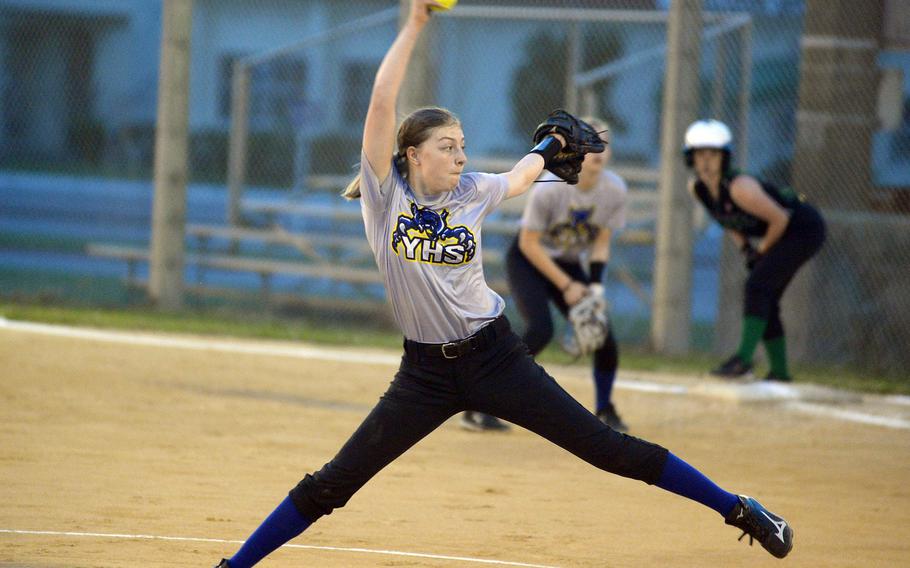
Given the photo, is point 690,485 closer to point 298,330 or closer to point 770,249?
point 770,249

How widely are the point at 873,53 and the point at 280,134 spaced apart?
33.9 feet

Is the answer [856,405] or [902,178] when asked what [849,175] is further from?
[856,405]

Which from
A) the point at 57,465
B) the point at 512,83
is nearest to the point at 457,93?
the point at 512,83

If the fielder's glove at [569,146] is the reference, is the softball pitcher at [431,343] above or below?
below

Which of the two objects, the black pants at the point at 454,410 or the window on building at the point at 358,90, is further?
the window on building at the point at 358,90

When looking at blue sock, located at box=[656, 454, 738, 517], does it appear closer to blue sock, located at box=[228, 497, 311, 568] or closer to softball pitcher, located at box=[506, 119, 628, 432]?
blue sock, located at box=[228, 497, 311, 568]

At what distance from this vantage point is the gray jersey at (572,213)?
7840 mm

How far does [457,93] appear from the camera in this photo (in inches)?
834

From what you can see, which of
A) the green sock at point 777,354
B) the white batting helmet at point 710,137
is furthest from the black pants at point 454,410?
the green sock at point 777,354

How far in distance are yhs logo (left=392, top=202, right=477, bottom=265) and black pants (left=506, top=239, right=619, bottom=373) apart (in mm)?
3366

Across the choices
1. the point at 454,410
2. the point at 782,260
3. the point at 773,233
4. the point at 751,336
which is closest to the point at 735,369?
the point at 751,336

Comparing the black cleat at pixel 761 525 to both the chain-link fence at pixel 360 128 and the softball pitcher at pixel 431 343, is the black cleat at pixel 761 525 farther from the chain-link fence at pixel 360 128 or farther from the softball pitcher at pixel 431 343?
the chain-link fence at pixel 360 128

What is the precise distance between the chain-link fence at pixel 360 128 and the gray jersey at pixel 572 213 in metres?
3.87

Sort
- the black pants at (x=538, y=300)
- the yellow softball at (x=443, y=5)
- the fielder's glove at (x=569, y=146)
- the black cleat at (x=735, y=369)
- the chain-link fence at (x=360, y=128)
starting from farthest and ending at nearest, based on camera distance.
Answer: the chain-link fence at (x=360, y=128), the black cleat at (x=735, y=369), the black pants at (x=538, y=300), the fielder's glove at (x=569, y=146), the yellow softball at (x=443, y=5)
